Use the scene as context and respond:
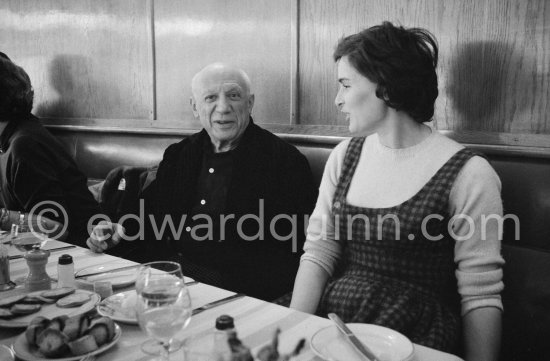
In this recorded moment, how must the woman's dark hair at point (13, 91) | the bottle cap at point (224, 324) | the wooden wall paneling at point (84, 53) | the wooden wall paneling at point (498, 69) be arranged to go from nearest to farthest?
the bottle cap at point (224, 324) < the wooden wall paneling at point (498, 69) < the woman's dark hair at point (13, 91) < the wooden wall paneling at point (84, 53)

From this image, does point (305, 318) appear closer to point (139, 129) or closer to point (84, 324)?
point (84, 324)

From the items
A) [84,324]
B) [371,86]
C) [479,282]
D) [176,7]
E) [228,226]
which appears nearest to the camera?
[84,324]

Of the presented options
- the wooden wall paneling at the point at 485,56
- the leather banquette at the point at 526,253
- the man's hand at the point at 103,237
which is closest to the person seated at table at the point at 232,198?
the man's hand at the point at 103,237

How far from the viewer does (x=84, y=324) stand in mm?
942

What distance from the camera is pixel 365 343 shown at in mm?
952

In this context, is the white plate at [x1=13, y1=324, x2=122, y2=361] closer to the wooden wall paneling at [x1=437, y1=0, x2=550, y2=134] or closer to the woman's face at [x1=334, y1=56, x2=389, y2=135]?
the woman's face at [x1=334, y1=56, x2=389, y2=135]

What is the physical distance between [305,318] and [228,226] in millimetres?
1151

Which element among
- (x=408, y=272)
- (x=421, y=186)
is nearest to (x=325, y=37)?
(x=421, y=186)

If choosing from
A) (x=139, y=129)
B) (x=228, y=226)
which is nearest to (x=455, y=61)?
(x=228, y=226)

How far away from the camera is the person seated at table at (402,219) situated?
1.40 metres

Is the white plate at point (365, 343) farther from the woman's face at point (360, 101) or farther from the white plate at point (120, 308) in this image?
the woman's face at point (360, 101)

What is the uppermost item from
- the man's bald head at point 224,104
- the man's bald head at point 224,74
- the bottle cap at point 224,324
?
the man's bald head at point 224,74

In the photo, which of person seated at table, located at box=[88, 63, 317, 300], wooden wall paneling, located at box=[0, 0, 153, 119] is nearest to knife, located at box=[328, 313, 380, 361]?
person seated at table, located at box=[88, 63, 317, 300]

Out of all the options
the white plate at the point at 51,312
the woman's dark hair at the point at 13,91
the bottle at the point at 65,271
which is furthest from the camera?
the woman's dark hair at the point at 13,91
